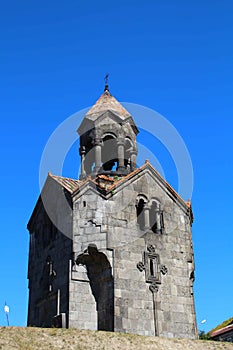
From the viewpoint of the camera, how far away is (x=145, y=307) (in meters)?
18.5

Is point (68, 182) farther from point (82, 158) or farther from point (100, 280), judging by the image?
point (100, 280)

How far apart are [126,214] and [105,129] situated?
4.41 meters

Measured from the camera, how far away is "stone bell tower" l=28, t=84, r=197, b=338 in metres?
18.3

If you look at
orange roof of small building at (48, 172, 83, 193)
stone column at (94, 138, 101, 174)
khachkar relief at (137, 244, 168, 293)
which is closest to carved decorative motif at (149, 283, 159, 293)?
khachkar relief at (137, 244, 168, 293)

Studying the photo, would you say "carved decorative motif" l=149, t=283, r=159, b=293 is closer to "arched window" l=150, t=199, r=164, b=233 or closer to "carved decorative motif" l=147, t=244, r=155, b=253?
"carved decorative motif" l=147, t=244, r=155, b=253

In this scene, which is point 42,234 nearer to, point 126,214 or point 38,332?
point 126,214

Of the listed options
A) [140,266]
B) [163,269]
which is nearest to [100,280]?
[140,266]

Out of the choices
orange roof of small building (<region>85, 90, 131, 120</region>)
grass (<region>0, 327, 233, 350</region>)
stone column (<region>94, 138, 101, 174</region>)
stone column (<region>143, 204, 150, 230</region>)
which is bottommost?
grass (<region>0, 327, 233, 350</region>)

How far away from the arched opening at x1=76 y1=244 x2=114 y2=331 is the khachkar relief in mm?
1317

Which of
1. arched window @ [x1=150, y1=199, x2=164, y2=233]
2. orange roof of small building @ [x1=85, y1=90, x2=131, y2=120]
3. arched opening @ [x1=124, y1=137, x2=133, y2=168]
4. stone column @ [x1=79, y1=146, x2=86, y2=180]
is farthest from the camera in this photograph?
orange roof of small building @ [x1=85, y1=90, x2=131, y2=120]

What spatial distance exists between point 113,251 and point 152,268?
1.78 metres

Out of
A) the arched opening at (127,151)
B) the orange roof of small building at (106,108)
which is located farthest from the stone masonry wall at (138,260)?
the orange roof of small building at (106,108)

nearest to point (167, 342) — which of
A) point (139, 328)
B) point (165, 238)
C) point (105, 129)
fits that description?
point (139, 328)

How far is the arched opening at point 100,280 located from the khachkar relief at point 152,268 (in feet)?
4.32
